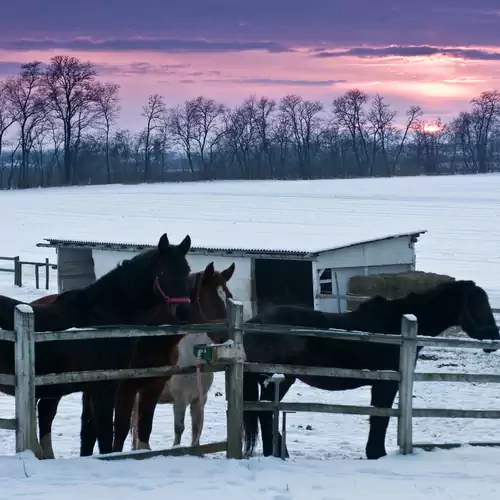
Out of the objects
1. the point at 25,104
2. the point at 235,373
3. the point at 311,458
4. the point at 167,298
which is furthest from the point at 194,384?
the point at 25,104

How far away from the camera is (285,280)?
19203 millimetres

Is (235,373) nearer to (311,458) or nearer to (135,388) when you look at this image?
(135,388)

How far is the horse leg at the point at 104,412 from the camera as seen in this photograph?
21.3 ft

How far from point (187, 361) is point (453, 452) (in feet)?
8.61

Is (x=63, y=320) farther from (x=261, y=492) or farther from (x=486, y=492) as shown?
(x=486, y=492)

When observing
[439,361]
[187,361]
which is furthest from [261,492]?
[439,361]

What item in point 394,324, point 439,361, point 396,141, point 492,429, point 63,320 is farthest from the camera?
point 396,141

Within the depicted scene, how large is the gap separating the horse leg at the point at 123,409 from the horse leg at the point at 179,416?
111 centimetres

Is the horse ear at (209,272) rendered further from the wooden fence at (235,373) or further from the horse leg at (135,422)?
the horse leg at (135,422)

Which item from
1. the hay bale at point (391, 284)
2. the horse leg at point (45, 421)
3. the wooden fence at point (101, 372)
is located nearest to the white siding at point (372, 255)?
the hay bale at point (391, 284)

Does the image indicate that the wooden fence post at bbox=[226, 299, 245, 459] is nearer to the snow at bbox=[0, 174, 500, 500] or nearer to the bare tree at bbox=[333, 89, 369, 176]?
the snow at bbox=[0, 174, 500, 500]

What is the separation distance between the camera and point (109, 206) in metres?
48.9

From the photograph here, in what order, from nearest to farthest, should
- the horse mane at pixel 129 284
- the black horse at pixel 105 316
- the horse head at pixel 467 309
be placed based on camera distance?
the black horse at pixel 105 316, the horse mane at pixel 129 284, the horse head at pixel 467 309

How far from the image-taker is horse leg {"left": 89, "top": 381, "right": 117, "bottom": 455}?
6496mm
